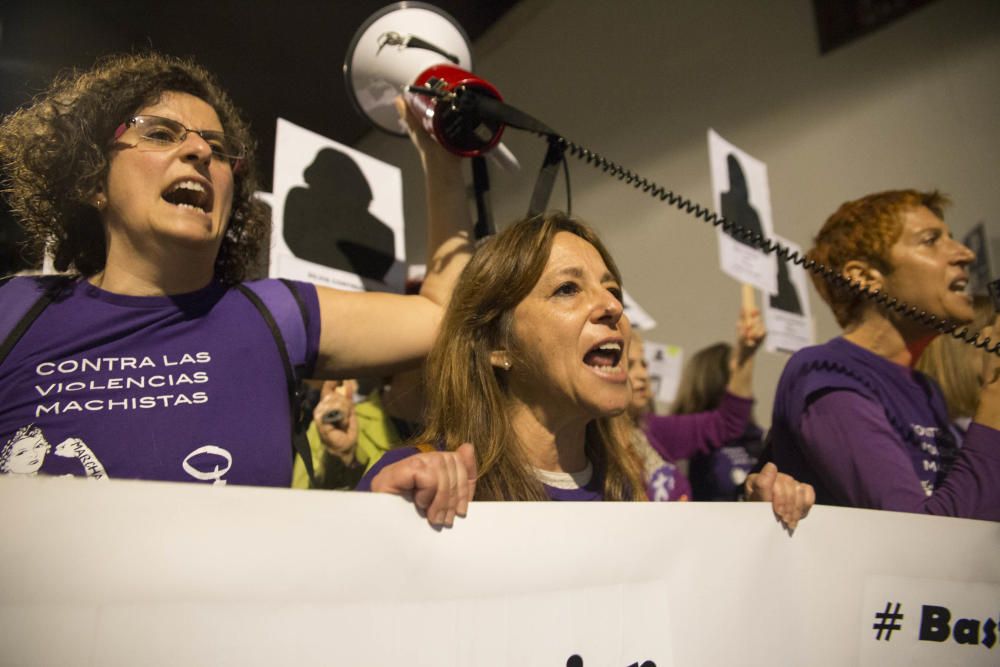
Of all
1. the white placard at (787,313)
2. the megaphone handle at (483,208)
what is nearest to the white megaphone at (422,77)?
the megaphone handle at (483,208)

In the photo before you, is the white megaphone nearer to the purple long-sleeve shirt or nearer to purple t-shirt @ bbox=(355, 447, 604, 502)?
purple t-shirt @ bbox=(355, 447, 604, 502)

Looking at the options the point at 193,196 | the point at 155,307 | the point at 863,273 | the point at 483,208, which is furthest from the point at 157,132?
the point at 863,273

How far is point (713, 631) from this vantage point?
0.87 m

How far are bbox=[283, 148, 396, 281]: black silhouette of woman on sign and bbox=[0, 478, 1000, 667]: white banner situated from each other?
0.91m

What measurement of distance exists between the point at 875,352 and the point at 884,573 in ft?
2.08

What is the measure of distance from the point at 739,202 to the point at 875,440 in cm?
99

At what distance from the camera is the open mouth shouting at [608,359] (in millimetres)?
1152

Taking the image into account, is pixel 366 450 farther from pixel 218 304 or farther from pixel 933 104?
pixel 933 104

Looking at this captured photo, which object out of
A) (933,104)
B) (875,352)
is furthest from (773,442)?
(933,104)

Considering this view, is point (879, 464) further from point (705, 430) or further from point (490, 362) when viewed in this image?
point (705, 430)

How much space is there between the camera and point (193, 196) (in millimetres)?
1077

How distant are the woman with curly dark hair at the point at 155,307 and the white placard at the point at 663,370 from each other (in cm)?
224

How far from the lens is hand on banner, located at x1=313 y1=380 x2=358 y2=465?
1664mm

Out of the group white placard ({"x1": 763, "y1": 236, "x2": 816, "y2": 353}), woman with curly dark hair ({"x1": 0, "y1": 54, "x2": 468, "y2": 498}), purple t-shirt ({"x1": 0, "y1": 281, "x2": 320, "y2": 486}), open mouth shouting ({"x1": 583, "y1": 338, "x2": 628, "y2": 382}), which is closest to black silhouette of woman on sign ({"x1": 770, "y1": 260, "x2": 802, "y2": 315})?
white placard ({"x1": 763, "y1": 236, "x2": 816, "y2": 353})
